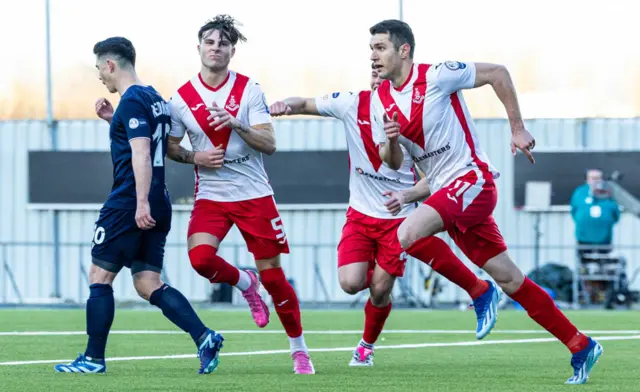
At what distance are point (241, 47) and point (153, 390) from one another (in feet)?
55.5

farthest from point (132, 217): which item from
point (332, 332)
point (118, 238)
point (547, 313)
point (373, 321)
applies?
point (332, 332)

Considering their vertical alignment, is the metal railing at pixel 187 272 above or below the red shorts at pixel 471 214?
below

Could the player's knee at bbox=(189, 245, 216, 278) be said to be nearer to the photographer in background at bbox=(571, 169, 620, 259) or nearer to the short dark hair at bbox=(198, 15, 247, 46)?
the short dark hair at bbox=(198, 15, 247, 46)

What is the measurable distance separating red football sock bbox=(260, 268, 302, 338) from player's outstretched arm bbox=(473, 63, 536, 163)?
193 cm

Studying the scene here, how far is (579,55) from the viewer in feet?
81.3

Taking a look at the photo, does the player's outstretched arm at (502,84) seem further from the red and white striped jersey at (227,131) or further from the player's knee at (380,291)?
the player's knee at (380,291)

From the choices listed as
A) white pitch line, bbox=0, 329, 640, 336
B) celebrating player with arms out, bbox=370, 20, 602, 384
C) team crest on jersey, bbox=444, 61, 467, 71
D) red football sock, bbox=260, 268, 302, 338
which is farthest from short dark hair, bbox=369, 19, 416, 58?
white pitch line, bbox=0, 329, 640, 336

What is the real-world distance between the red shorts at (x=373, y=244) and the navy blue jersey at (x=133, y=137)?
1612 millimetres

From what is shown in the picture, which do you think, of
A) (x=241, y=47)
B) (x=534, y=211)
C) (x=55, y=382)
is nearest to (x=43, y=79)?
(x=241, y=47)

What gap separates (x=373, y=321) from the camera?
10156 millimetres

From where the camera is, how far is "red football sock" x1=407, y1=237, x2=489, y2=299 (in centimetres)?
961

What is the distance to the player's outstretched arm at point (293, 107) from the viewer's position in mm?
9219

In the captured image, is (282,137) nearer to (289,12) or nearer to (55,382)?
(289,12)

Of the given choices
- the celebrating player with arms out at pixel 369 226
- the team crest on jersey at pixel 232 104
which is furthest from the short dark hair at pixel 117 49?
the celebrating player with arms out at pixel 369 226
